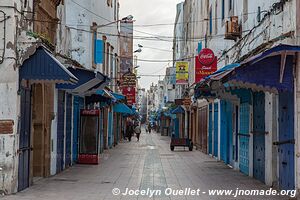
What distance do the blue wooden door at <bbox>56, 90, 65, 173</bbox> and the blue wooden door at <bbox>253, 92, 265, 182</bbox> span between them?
663 centimetres

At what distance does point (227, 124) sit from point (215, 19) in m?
6.11

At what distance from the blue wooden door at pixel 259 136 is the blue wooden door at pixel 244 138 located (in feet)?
3.78

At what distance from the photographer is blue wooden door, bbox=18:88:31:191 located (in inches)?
536

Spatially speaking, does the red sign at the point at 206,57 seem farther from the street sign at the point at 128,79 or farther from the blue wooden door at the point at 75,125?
the street sign at the point at 128,79

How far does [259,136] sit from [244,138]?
2.64 meters

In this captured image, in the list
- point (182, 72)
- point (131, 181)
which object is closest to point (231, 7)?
point (131, 181)

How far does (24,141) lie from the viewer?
45.8 feet

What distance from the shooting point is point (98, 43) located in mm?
29375

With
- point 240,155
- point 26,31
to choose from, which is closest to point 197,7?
point 240,155

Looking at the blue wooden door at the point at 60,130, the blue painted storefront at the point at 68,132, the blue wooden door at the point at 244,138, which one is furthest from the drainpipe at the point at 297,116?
the blue painted storefront at the point at 68,132

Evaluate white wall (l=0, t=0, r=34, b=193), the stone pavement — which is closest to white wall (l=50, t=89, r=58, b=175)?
the stone pavement

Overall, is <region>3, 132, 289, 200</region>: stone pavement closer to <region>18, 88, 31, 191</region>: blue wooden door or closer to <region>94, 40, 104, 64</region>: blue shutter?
<region>18, 88, 31, 191</region>: blue wooden door

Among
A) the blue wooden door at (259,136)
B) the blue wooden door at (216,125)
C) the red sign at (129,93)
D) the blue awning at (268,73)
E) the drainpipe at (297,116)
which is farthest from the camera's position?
the red sign at (129,93)

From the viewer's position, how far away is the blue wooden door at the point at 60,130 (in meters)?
18.7
